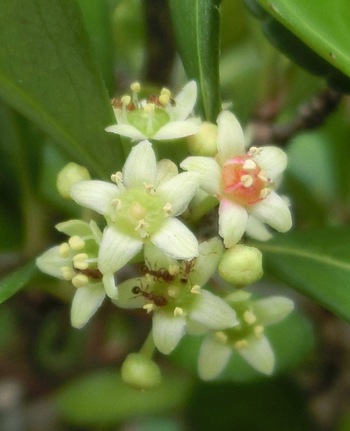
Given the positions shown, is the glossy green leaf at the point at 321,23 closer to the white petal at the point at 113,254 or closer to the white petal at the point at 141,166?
the white petal at the point at 141,166

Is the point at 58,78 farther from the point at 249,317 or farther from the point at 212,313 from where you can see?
the point at 249,317

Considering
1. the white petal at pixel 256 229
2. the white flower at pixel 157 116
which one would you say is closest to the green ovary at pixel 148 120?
the white flower at pixel 157 116

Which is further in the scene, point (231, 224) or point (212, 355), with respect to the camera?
point (212, 355)

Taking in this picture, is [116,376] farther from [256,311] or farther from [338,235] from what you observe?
[338,235]

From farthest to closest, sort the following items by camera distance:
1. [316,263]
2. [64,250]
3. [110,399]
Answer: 1. [110,399]
2. [316,263]
3. [64,250]

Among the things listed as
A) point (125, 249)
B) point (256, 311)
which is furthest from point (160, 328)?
point (256, 311)

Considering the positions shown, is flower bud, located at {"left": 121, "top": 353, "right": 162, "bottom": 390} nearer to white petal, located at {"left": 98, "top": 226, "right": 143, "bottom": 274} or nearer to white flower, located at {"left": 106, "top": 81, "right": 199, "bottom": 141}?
white petal, located at {"left": 98, "top": 226, "right": 143, "bottom": 274}

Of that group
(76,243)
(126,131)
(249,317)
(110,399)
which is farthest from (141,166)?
(110,399)
